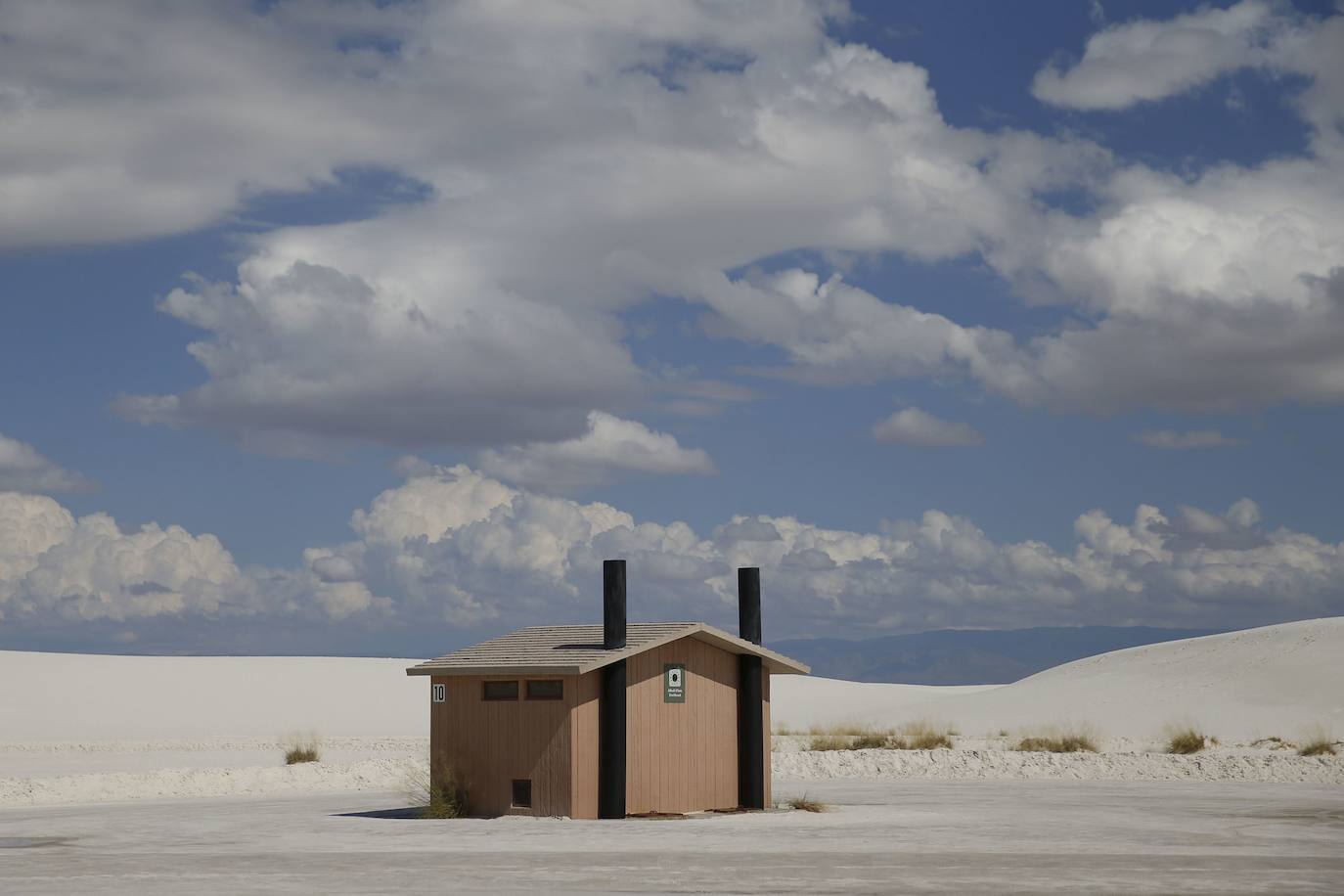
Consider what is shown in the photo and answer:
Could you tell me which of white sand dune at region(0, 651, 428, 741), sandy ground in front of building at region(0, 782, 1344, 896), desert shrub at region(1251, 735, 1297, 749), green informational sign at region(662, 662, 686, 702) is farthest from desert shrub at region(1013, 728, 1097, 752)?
white sand dune at region(0, 651, 428, 741)

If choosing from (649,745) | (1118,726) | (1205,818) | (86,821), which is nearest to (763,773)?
(649,745)

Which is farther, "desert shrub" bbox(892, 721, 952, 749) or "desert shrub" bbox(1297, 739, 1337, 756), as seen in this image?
"desert shrub" bbox(892, 721, 952, 749)

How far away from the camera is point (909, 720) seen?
64875mm

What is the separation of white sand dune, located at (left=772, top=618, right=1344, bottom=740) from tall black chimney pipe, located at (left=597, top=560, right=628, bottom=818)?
3045 centimetres

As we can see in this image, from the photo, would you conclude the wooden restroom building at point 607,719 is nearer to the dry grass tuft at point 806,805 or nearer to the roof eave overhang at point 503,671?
the roof eave overhang at point 503,671

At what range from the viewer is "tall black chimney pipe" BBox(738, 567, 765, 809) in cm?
3084

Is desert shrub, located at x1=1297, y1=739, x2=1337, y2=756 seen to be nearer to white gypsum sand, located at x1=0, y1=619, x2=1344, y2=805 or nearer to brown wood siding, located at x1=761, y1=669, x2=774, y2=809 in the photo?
white gypsum sand, located at x1=0, y1=619, x2=1344, y2=805

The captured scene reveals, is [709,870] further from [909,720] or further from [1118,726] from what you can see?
[909,720]

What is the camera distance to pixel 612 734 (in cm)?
2881

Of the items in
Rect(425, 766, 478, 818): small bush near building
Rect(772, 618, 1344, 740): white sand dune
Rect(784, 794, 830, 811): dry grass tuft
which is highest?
Rect(772, 618, 1344, 740): white sand dune

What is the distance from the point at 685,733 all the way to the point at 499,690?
3.31m

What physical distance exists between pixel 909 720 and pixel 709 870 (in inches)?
1794

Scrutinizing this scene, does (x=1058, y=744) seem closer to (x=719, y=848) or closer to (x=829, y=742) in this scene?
(x=829, y=742)

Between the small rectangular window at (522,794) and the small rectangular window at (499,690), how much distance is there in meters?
1.43
